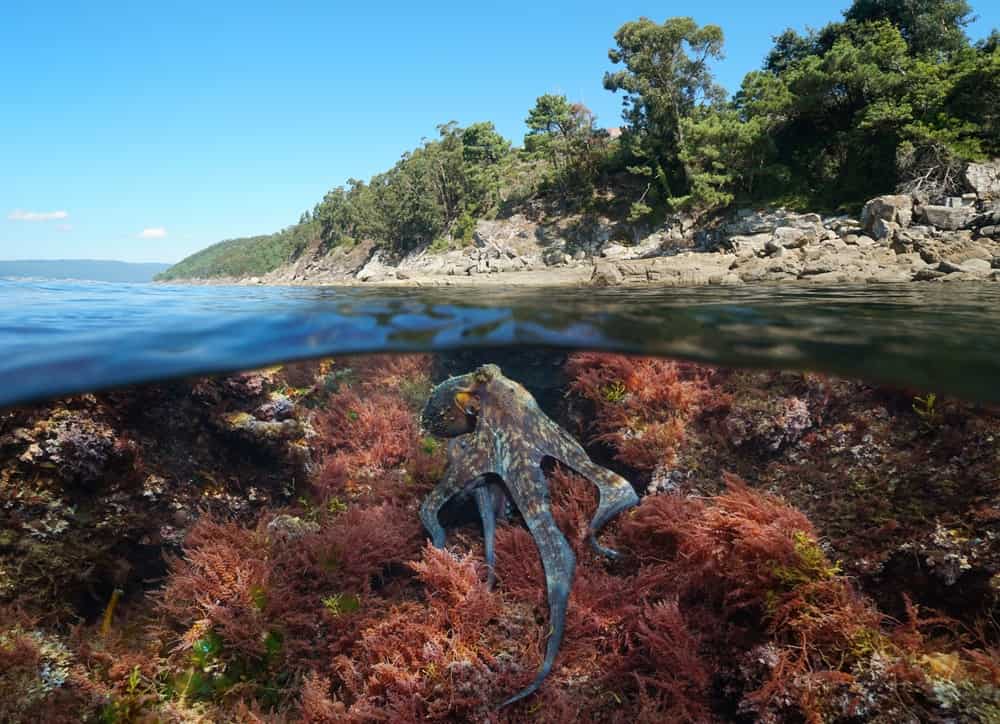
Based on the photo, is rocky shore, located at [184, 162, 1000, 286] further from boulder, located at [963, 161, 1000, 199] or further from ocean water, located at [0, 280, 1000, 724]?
ocean water, located at [0, 280, 1000, 724]

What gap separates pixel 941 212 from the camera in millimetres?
17125

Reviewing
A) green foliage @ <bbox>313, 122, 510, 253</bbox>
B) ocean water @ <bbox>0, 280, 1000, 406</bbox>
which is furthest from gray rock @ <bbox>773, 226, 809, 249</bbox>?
green foliage @ <bbox>313, 122, 510, 253</bbox>

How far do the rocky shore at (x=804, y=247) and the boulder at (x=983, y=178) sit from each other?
3 cm

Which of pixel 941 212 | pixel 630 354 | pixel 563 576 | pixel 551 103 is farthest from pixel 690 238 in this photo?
pixel 563 576

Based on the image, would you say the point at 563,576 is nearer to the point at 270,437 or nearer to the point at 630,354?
the point at 630,354

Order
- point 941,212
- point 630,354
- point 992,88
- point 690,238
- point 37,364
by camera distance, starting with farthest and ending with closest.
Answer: point 690,238 < point 992,88 < point 941,212 < point 630,354 < point 37,364

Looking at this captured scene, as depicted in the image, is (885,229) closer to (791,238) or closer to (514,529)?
(791,238)

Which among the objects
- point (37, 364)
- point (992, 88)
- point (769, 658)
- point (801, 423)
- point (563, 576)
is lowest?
point (769, 658)

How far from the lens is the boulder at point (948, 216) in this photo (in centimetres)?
1666

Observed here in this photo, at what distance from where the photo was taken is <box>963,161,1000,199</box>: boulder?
57.8ft

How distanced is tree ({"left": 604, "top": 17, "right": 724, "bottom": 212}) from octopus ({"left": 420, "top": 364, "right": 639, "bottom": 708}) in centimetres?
2812

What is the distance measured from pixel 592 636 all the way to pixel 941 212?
70.5 feet

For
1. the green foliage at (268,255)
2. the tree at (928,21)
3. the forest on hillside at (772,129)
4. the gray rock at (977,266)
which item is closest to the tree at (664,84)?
the forest on hillside at (772,129)

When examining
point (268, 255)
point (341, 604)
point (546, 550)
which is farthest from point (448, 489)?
point (268, 255)
